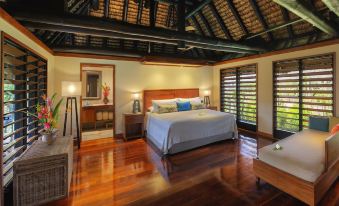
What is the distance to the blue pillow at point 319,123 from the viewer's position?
3384mm

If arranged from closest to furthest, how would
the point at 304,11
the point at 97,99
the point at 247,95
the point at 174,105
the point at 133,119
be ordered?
1. the point at 304,11
2. the point at 133,119
3. the point at 174,105
4. the point at 247,95
5. the point at 97,99

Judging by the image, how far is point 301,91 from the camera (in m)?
3.99

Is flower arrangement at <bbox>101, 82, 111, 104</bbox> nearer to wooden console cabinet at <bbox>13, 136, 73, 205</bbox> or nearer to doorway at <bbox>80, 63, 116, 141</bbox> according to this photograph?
doorway at <bbox>80, 63, 116, 141</bbox>

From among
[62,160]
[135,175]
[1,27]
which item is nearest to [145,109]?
[135,175]

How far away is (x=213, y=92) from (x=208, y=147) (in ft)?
10.6

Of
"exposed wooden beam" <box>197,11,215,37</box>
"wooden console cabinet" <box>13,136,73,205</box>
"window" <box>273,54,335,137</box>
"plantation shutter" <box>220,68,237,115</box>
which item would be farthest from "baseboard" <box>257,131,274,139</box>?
"wooden console cabinet" <box>13,136,73,205</box>

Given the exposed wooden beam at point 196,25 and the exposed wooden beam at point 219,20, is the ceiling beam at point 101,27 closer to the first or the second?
the exposed wooden beam at point 219,20

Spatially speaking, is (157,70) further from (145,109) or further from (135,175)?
(135,175)

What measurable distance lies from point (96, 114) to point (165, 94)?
2.61 meters

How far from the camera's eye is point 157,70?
5.57m

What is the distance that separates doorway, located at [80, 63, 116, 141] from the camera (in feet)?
19.6

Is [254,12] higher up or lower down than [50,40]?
higher up

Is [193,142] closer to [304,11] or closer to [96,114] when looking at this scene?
[304,11]

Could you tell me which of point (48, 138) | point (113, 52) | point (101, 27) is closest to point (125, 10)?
point (113, 52)
